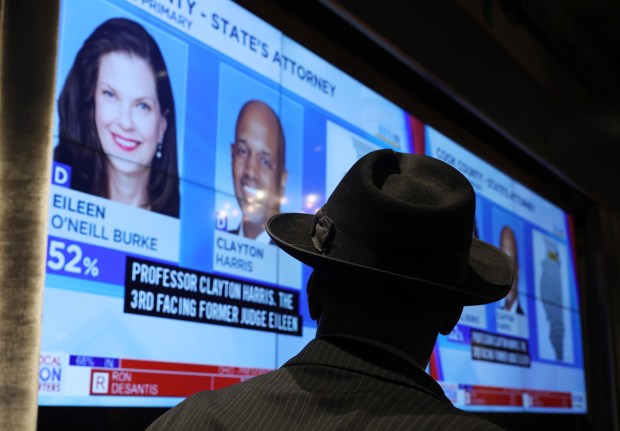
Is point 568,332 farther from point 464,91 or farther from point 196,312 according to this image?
point 196,312

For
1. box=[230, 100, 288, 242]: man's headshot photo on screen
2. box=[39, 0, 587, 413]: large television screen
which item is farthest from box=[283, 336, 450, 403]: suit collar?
box=[230, 100, 288, 242]: man's headshot photo on screen

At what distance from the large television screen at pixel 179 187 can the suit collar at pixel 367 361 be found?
108 centimetres

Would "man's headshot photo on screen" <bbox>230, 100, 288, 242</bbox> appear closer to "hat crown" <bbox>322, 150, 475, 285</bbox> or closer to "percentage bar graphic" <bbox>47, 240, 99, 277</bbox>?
"percentage bar graphic" <bbox>47, 240, 99, 277</bbox>

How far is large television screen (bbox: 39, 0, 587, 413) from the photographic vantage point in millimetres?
2102

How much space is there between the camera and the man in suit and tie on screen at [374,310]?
1.03m

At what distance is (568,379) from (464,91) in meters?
2.05

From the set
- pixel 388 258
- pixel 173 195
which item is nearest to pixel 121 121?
pixel 173 195

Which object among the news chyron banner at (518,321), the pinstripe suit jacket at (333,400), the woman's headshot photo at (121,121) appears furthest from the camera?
the news chyron banner at (518,321)

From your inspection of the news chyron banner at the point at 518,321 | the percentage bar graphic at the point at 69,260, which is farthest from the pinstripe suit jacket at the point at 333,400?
the news chyron banner at the point at 518,321

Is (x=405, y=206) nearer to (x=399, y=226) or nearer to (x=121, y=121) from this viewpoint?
(x=399, y=226)

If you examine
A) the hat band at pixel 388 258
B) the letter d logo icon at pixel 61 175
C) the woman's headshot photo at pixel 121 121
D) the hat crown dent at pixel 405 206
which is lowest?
the hat band at pixel 388 258

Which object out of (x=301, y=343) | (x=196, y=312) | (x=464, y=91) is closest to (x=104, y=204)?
(x=196, y=312)

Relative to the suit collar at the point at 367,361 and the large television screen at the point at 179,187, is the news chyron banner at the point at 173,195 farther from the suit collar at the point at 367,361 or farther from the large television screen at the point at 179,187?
the suit collar at the point at 367,361

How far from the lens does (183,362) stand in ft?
7.79
